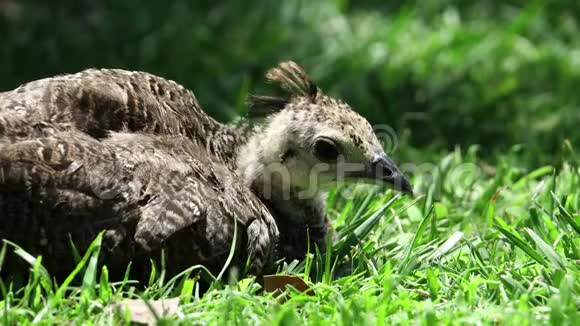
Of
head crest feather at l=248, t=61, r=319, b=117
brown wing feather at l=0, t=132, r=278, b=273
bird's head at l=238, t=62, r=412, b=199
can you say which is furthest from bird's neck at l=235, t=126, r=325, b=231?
brown wing feather at l=0, t=132, r=278, b=273

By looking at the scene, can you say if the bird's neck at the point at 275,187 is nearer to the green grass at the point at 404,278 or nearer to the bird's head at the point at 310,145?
the bird's head at the point at 310,145

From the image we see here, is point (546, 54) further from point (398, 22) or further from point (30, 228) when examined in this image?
point (30, 228)

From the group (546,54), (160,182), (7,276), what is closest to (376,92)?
(546,54)

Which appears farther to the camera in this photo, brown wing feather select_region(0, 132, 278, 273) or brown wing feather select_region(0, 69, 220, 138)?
brown wing feather select_region(0, 69, 220, 138)

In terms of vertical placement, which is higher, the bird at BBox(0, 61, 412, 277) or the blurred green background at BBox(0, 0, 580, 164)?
the blurred green background at BBox(0, 0, 580, 164)

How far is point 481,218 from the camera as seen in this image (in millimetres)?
4449

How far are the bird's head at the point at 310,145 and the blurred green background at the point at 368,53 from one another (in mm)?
1529

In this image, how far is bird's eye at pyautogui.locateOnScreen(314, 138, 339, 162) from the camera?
390 cm

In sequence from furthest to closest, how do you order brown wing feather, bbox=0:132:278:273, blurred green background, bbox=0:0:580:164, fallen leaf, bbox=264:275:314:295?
blurred green background, bbox=0:0:580:164 → fallen leaf, bbox=264:275:314:295 → brown wing feather, bbox=0:132:278:273

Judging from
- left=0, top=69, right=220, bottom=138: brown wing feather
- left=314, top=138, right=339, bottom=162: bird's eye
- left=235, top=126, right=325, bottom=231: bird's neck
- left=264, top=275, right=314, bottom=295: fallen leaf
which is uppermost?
left=0, top=69, right=220, bottom=138: brown wing feather

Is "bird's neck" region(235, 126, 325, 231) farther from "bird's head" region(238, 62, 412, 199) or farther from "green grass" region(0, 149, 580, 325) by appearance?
"green grass" region(0, 149, 580, 325)

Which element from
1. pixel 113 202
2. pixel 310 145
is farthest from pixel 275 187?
pixel 113 202

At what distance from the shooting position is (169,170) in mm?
3568

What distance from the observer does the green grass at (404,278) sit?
10.2 feet
